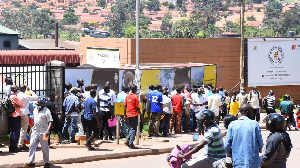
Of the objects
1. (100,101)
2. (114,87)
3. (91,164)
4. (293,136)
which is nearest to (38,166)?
(91,164)

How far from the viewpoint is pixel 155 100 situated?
64.6 feet

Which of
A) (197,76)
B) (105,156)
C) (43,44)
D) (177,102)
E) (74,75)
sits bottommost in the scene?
(105,156)

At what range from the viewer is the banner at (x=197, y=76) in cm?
2655

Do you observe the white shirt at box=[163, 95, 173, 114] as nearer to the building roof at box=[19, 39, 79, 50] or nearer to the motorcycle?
the motorcycle

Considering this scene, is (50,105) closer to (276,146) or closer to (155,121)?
(155,121)

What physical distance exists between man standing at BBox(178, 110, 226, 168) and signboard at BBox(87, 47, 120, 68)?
21873 millimetres

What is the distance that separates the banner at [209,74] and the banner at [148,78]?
4498mm

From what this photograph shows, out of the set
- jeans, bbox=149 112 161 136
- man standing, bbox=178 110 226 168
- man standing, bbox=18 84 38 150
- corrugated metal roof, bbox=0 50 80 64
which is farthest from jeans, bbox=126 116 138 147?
corrugated metal roof, bbox=0 50 80 64

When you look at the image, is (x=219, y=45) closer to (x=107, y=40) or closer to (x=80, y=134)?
(x=107, y=40)

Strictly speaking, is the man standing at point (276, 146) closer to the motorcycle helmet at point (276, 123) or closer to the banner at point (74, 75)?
the motorcycle helmet at point (276, 123)

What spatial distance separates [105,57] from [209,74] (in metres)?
6.24

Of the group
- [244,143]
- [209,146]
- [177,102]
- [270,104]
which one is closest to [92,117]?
[177,102]

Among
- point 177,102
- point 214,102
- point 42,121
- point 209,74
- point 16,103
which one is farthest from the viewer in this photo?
point 209,74

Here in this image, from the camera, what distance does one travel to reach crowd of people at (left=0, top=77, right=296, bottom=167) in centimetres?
947
